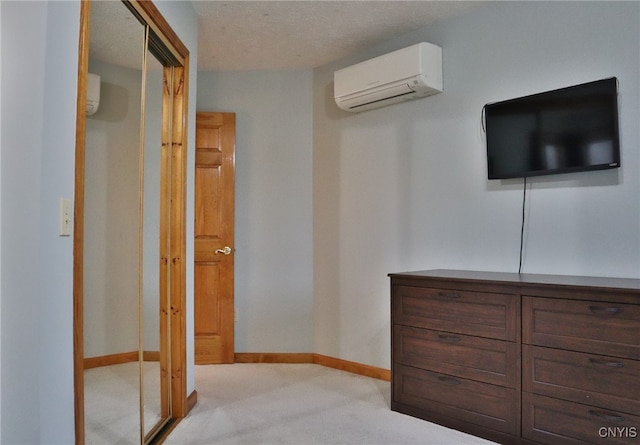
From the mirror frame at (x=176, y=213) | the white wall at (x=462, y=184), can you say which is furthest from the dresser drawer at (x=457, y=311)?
the mirror frame at (x=176, y=213)

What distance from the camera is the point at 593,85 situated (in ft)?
8.68

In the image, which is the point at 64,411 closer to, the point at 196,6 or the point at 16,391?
the point at 16,391

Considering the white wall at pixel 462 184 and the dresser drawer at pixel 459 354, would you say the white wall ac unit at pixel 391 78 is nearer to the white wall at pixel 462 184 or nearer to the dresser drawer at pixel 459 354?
the white wall at pixel 462 184

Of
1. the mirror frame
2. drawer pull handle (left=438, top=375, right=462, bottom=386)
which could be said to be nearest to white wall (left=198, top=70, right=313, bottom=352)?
the mirror frame

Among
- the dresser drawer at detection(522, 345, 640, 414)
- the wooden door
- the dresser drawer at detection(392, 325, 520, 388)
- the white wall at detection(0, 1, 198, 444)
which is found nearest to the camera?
the white wall at detection(0, 1, 198, 444)

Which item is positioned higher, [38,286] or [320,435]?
[38,286]

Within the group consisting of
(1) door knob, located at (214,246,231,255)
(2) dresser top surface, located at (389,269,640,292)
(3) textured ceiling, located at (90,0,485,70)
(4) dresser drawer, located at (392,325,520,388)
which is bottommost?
(4) dresser drawer, located at (392,325,520,388)

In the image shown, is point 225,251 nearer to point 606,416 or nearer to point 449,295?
point 449,295

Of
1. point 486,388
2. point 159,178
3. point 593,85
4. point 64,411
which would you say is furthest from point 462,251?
point 64,411

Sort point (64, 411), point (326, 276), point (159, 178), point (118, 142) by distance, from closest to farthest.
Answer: point (64, 411), point (118, 142), point (159, 178), point (326, 276)

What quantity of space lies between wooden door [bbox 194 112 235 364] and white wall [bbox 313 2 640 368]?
0.75 metres

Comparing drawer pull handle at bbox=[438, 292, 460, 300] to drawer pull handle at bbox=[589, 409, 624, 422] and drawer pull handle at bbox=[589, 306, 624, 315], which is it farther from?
drawer pull handle at bbox=[589, 409, 624, 422]

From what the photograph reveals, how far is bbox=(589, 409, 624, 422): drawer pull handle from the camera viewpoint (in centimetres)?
217

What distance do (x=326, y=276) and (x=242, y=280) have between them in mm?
746
